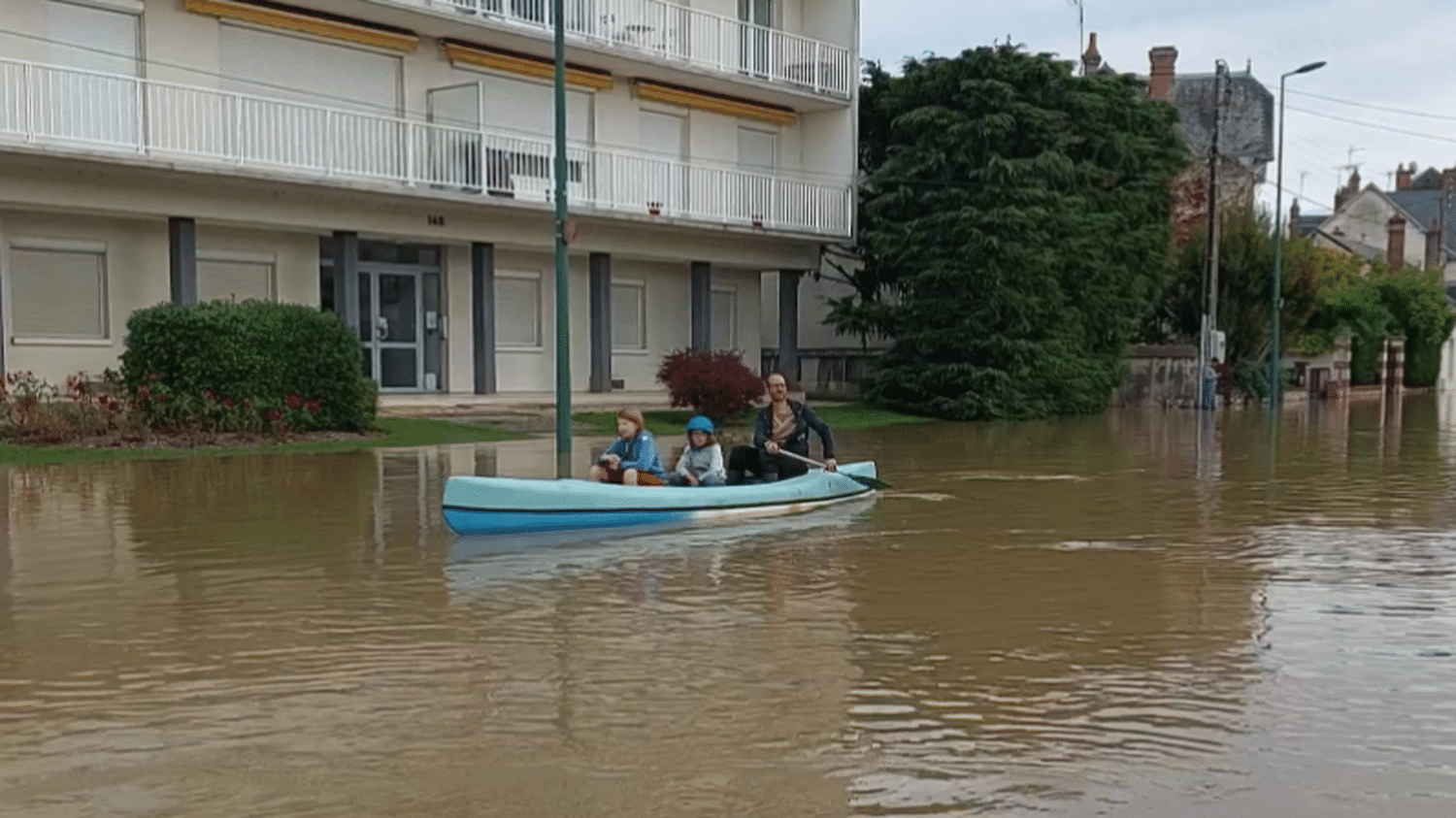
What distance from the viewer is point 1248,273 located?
4203cm

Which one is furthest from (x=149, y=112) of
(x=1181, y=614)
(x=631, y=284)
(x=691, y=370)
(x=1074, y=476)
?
(x=1181, y=614)

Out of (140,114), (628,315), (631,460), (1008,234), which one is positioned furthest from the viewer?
(628,315)

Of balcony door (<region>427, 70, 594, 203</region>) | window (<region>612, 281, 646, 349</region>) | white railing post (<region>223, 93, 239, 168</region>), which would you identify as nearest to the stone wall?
window (<region>612, 281, 646, 349</region>)

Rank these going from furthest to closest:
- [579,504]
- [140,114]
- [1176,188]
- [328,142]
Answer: [1176,188] < [328,142] < [140,114] < [579,504]

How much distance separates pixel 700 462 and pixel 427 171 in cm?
1376

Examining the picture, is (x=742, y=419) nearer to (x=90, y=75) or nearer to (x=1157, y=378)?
(x=90, y=75)

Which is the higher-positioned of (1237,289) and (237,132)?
(237,132)

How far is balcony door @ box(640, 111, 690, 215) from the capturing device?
2922cm

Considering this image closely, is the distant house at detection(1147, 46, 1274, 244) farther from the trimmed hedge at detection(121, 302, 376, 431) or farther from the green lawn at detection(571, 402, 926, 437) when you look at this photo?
the trimmed hedge at detection(121, 302, 376, 431)

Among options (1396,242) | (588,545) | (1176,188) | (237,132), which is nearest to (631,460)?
(588,545)

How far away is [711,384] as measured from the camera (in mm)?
24594

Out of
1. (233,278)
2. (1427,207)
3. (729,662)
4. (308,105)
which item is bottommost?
(729,662)

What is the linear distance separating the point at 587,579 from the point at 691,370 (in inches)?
579

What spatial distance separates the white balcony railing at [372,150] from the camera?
20.9 metres
